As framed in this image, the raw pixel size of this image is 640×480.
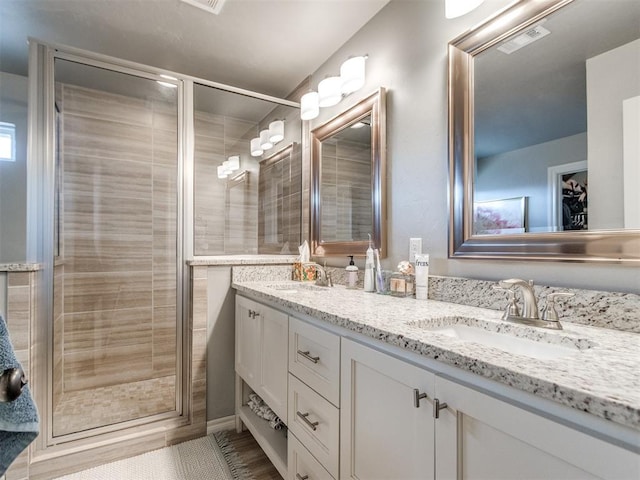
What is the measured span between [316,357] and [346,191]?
1.06 meters

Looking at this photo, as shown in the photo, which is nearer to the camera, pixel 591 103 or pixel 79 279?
pixel 591 103

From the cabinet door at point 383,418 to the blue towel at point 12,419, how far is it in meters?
0.73

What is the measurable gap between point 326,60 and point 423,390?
2072 mm

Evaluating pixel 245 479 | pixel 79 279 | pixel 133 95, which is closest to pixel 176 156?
pixel 133 95

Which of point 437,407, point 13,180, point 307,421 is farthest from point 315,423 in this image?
point 13,180

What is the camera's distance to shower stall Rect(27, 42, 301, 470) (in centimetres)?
167

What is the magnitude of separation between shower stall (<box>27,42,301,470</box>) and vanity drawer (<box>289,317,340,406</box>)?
86 cm

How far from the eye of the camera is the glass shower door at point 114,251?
1.87 meters

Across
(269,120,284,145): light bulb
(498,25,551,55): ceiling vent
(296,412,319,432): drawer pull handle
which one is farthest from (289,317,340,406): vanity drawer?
(269,120,284,145): light bulb

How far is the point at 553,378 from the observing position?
1.71ft

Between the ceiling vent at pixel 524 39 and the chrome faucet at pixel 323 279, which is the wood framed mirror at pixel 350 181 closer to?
the chrome faucet at pixel 323 279

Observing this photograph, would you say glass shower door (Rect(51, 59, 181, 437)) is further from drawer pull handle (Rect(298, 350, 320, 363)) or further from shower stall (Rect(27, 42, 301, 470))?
drawer pull handle (Rect(298, 350, 320, 363))

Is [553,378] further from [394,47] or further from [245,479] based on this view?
[394,47]

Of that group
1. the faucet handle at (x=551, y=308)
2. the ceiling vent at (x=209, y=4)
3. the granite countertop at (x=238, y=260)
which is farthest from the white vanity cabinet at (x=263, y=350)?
the ceiling vent at (x=209, y=4)
